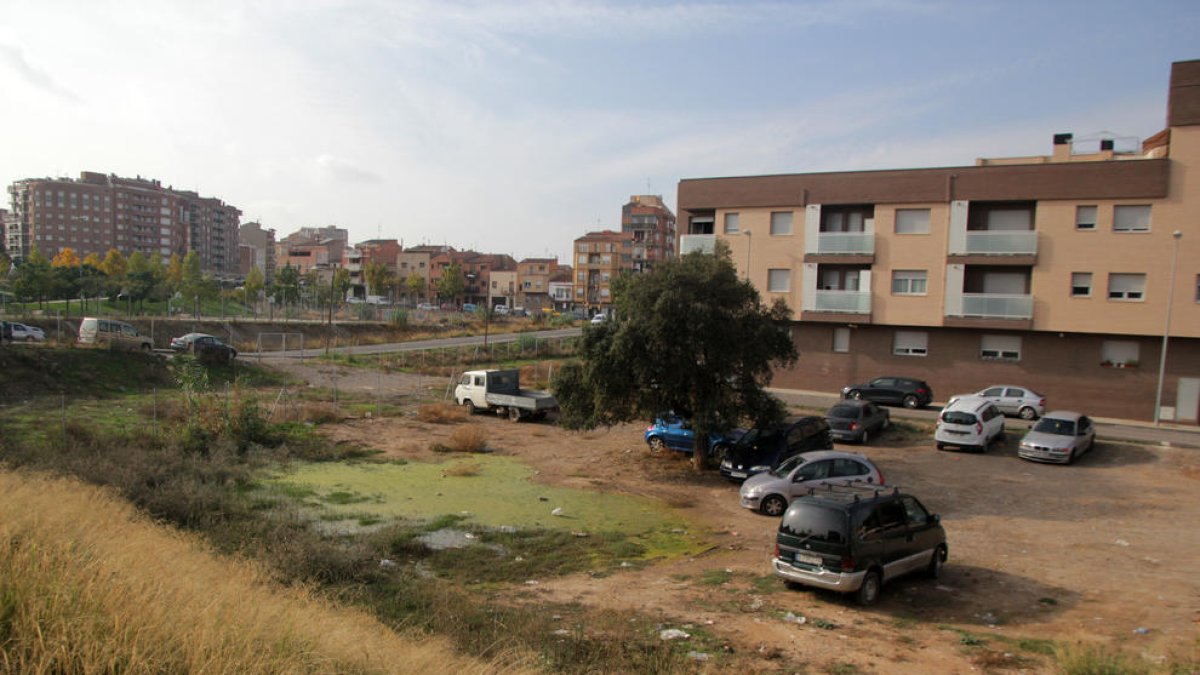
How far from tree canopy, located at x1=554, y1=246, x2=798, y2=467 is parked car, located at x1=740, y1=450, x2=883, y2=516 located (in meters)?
4.09

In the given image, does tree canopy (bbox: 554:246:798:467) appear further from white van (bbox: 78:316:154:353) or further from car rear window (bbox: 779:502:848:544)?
white van (bbox: 78:316:154:353)

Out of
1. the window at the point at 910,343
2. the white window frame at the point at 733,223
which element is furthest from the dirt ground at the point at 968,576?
the white window frame at the point at 733,223

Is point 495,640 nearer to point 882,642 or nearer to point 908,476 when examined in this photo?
point 882,642

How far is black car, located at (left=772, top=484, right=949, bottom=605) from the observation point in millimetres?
11586

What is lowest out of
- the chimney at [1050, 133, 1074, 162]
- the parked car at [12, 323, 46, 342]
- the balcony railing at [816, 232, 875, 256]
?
the parked car at [12, 323, 46, 342]

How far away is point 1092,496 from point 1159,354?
16.7 m

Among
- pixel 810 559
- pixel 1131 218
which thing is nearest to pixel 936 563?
pixel 810 559

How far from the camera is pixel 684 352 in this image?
22297 mm

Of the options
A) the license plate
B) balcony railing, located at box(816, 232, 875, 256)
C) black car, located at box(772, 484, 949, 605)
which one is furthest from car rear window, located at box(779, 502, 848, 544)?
balcony railing, located at box(816, 232, 875, 256)

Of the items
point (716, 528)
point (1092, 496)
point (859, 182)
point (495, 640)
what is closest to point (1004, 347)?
point (859, 182)

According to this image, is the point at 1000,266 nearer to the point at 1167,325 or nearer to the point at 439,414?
the point at 1167,325

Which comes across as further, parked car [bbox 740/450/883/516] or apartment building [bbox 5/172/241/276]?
apartment building [bbox 5/172/241/276]

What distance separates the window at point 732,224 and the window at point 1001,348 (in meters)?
13.4

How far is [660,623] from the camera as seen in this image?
10.7 meters
